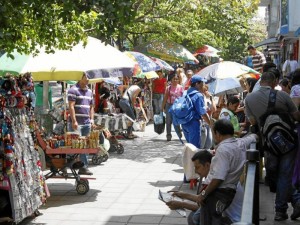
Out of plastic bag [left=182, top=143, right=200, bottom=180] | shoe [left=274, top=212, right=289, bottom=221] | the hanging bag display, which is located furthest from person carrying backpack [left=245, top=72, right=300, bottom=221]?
the hanging bag display

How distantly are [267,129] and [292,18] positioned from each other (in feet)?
44.0

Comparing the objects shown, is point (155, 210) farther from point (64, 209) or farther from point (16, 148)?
point (16, 148)

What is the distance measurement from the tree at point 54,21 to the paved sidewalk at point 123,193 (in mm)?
2214

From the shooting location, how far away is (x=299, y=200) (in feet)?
22.4

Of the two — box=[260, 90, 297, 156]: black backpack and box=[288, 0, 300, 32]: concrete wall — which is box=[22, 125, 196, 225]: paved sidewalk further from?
box=[288, 0, 300, 32]: concrete wall

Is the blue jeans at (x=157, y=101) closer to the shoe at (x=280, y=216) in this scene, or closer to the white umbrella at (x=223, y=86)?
the white umbrella at (x=223, y=86)

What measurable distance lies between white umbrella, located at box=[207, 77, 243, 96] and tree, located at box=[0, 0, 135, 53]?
368cm

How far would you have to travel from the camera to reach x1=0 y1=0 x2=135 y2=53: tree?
20.8 feet

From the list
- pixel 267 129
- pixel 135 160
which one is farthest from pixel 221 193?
pixel 135 160

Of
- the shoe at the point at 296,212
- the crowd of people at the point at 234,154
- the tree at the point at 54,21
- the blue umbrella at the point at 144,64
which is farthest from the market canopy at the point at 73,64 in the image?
the blue umbrella at the point at 144,64

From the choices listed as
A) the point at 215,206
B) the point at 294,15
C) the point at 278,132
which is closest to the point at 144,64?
the point at 294,15

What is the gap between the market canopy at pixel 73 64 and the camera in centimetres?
873

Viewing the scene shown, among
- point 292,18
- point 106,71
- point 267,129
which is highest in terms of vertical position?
point 292,18

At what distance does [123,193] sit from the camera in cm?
871
